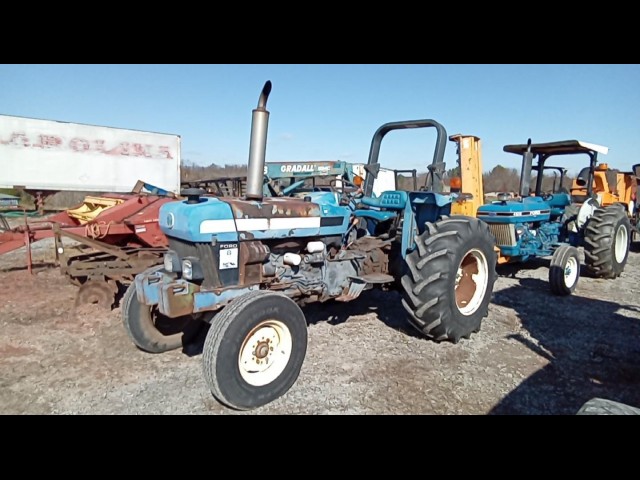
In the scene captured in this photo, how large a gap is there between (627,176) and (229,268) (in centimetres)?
1127

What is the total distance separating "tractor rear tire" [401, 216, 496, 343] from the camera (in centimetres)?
371

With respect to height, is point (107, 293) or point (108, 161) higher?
point (108, 161)

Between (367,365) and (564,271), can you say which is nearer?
(367,365)

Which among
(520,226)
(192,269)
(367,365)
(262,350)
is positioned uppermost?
(520,226)

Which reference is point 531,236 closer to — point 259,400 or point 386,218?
point 386,218

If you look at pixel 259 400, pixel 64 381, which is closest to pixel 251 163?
pixel 259 400

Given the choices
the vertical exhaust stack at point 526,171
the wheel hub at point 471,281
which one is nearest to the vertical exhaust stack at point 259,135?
the wheel hub at point 471,281

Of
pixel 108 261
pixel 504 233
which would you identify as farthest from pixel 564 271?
pixel 108 261

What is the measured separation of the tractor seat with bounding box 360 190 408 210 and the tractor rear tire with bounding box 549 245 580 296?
276 centimetres

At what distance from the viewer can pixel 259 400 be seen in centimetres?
280

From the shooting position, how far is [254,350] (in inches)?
113

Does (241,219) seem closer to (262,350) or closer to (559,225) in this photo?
(262,350)

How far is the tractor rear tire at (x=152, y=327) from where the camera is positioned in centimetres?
355

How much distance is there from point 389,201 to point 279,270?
170cm
